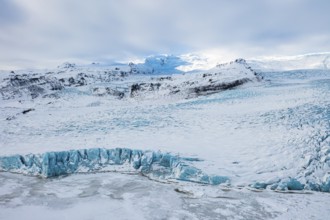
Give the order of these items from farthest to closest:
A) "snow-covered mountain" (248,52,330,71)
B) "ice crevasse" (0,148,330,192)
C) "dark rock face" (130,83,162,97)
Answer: "snow-covered mountain" (248,52,330,71), "dark rock face" (130,83,162,97), "ice crevasse" (0,148,330,192)

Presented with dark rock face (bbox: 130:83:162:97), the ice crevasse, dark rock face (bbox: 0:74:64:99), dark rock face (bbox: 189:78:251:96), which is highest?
dark rock face (bbox: 0:74:64:99)

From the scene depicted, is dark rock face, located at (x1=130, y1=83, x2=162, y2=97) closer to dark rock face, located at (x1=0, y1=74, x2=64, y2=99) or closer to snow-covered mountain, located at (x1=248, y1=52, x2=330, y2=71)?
dark rock face, located at (x1=0, y1=74, x2=64, y2=99)

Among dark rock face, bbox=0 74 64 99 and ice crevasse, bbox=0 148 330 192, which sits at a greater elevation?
dark rock face, bbox=0 74 64 99

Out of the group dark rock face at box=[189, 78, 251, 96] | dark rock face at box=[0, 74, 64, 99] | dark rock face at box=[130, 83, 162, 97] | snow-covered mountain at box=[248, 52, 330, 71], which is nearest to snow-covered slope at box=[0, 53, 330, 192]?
dark rock face at box=[189, 78, 251, 96]

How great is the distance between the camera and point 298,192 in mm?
7207

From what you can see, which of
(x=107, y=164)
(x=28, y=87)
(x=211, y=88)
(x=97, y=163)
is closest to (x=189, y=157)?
(x=107, y=164)

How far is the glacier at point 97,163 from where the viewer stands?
9.16m

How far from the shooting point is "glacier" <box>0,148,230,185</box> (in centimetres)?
916

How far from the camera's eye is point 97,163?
9.98m

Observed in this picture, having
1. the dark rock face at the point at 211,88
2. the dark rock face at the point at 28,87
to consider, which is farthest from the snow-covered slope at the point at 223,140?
the dark rock face at the point at 28,87

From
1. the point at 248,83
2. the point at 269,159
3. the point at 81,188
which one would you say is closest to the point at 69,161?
the point at 81,188

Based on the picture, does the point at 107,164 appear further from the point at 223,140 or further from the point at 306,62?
the point at 306,62

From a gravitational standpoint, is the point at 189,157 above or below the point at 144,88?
below

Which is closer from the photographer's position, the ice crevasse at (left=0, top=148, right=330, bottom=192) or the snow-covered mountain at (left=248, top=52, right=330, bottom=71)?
the ice crevasse at (left=0, top=148, right=330, bottom=192)
